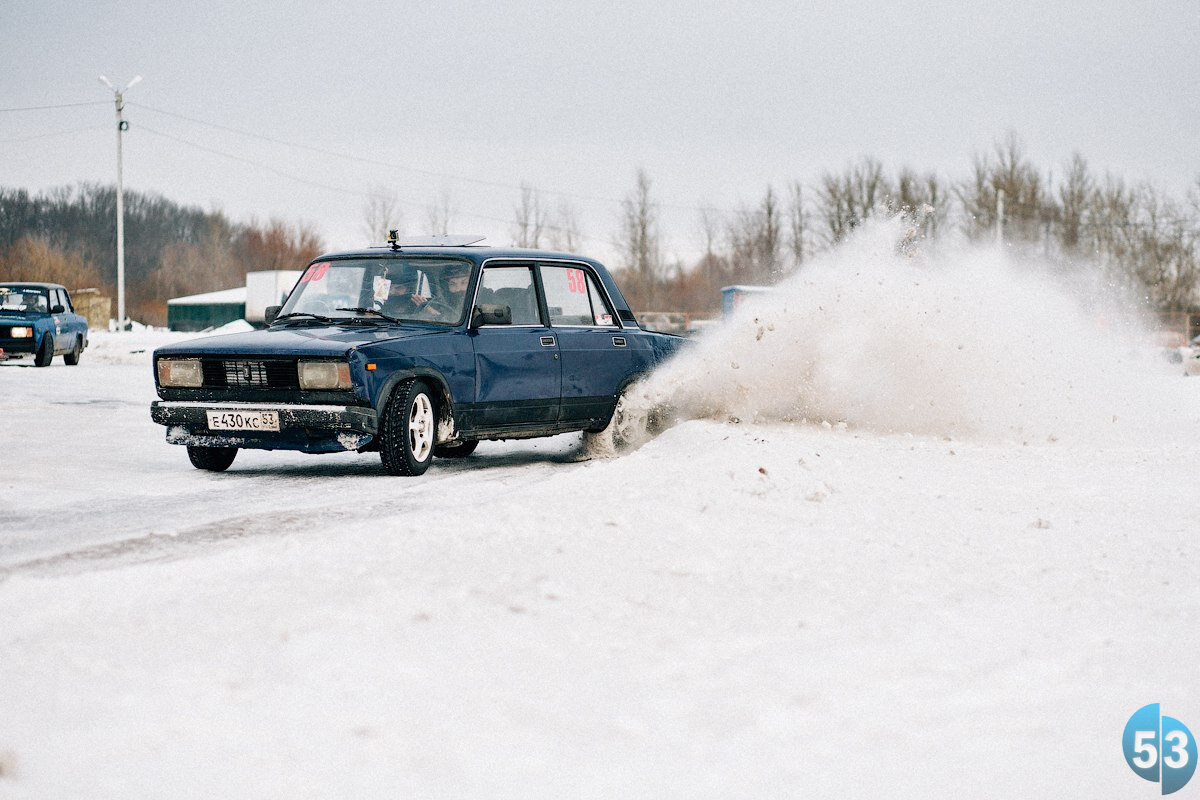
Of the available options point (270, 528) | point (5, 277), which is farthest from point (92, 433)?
point (5, 277)

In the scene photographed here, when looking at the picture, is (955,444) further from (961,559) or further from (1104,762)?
(1104,762)

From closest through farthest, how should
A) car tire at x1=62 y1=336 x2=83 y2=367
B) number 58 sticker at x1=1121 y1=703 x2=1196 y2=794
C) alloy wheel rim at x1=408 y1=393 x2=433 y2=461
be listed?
number 58 sticker at x1=1121 y1=703 x2=1196 y2=794 < alloy wheel rim at x1=408 y1=393 x2=433 y2=461 < car tire at x1=62 y1=336 x2=83 y2=367

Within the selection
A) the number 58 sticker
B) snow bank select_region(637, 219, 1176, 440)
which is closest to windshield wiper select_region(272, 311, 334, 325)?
snow bank select_region(637, 219, 1176, 440)

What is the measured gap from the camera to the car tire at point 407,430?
899 centimetres

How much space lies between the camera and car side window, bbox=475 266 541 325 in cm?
1006

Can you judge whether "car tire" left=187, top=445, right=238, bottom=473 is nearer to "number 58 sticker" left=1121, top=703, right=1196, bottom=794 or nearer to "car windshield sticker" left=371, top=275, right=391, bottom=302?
"car windshield sticker" left=371, top=275, right=391, bottom=302

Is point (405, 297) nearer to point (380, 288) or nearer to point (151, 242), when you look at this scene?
point (380, 288)

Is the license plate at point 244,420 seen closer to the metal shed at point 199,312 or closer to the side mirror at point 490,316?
the side mirror at point 490,316

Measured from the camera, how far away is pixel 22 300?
2809 cm

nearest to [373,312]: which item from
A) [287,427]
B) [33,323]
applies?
[287,427]

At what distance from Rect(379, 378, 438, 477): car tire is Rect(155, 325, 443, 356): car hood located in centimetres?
40

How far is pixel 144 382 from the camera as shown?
2350 centimetres

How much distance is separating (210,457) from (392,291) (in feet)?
6.04

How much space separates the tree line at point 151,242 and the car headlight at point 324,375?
82930 mm
